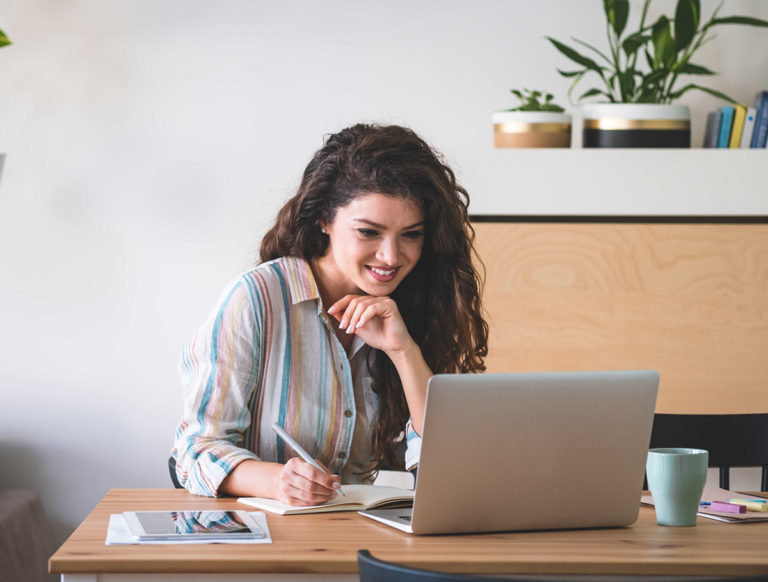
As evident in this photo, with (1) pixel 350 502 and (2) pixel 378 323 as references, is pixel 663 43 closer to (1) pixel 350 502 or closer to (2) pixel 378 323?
(2) pixel 378 323

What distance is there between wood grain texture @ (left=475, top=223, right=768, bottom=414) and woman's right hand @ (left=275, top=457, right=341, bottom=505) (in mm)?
1453

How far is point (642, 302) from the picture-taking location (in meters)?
2.82

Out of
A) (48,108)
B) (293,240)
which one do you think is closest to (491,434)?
(293,240)

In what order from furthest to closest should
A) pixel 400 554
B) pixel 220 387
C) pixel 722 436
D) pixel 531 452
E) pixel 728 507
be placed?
pixel 722 436 < pixel 220 387 < pixel 728 507 < pixel 531 452 < pixel 400 554

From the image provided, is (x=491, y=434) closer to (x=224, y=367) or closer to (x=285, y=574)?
(x=285, y=574)

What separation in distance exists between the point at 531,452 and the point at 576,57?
1857 mm

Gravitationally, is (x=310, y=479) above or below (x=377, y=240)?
below

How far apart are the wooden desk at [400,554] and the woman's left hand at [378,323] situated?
53 cm

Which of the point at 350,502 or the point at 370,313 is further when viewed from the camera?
the point at 370,313

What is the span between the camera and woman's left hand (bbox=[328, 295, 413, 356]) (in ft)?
5.90

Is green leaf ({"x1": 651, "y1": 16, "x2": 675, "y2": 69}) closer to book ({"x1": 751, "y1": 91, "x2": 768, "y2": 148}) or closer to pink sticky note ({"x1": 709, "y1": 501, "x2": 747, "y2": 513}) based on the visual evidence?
book ({"x1": 751, "y1": 91, "x2": 768, "y2": 148})

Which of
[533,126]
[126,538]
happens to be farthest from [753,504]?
[533,126]

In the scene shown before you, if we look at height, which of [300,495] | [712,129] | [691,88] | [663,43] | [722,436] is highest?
[663,43]

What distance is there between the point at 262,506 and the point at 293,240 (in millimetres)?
A: 704
